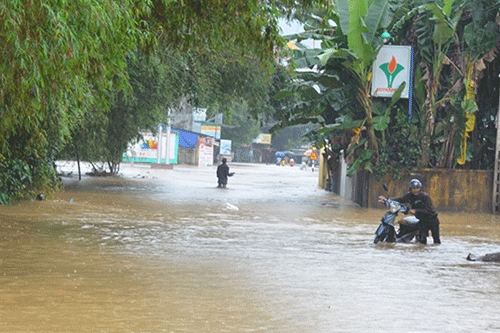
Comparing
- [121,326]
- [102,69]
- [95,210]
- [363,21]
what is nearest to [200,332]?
[121,326]

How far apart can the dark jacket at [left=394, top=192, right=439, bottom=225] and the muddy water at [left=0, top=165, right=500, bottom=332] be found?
53cm

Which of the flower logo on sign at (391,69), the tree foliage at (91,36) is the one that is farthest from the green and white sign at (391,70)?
the tree foliage at (91,36)

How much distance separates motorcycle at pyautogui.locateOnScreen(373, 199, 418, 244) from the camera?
629 inches

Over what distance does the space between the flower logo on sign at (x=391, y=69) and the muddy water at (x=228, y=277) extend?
6.78 metres

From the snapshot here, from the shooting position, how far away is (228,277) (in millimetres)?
11227

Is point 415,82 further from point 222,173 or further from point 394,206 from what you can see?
point 394,206

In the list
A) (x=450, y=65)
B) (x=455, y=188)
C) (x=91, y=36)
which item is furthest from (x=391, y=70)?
(x=91, y=36)

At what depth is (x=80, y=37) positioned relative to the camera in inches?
360

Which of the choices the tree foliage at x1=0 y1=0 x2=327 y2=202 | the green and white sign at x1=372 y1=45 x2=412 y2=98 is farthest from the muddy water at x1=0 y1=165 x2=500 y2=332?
the green and white sign at x1=372 y1=45 x2=412 y2=98

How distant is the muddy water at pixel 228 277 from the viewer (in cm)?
843

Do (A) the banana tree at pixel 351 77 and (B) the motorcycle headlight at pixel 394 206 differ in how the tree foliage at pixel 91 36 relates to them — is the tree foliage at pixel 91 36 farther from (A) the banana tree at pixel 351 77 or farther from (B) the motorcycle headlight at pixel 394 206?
(A) the banana tree at pixel 351 77

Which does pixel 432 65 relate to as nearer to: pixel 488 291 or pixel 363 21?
pixel 363 21

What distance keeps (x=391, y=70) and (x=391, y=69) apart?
0.07 meters

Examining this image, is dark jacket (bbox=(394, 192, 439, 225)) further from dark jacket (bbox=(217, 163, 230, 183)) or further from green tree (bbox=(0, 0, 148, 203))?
dark jacket (bbox=(217, 163, 230, 183))
